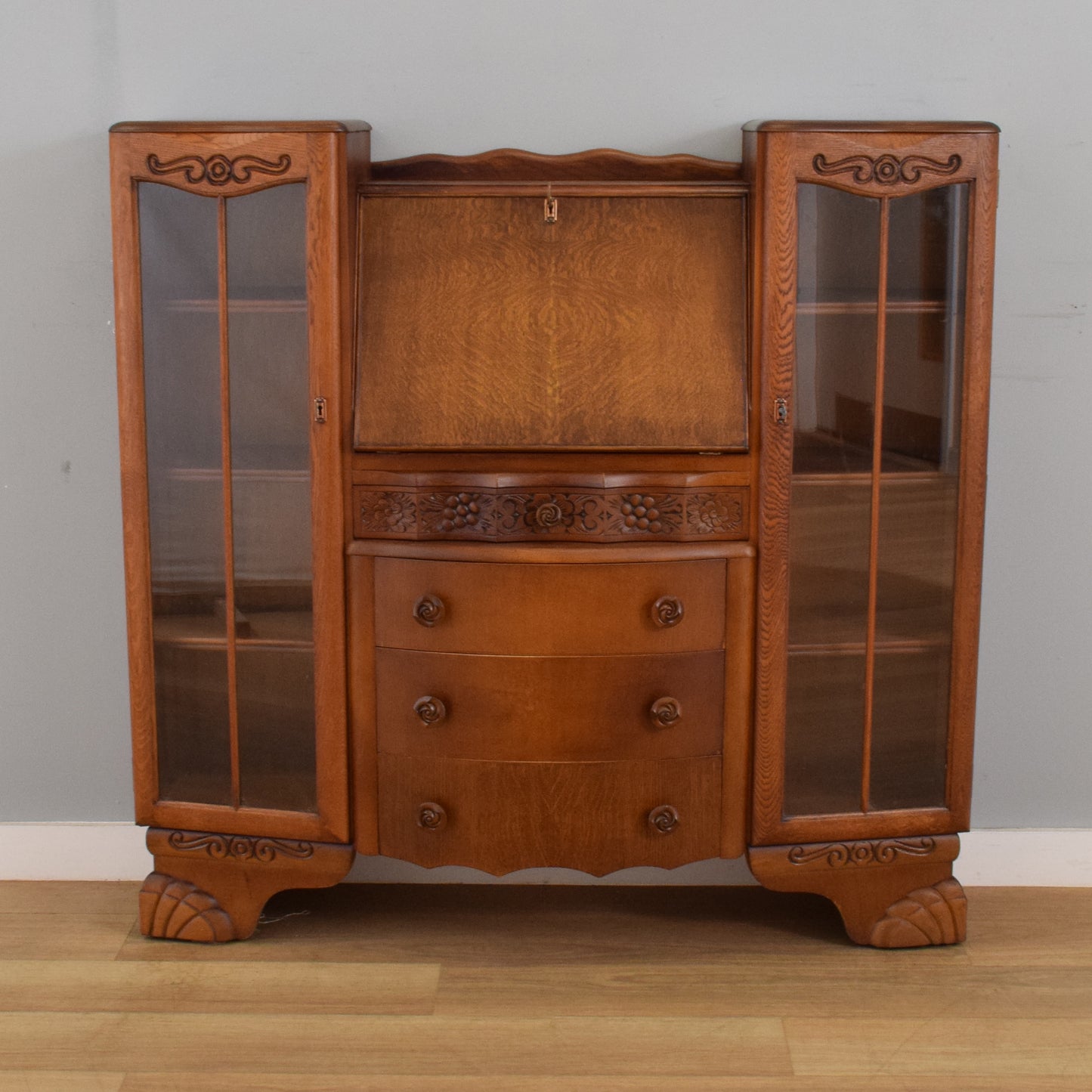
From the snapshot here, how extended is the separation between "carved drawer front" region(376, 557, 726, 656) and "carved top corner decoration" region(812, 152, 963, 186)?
27.9 inches

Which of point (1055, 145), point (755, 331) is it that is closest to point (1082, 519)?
point (1055, 145)

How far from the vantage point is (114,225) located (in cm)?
217

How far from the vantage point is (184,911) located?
2.37 metres

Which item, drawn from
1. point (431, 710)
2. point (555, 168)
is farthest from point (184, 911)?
point (555, 168)

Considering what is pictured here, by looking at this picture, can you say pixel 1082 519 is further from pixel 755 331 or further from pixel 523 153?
pixel 523 153

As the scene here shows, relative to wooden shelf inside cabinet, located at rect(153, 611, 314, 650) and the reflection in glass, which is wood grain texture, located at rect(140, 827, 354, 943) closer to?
wooden shelf inside cabinet, located at rect(153, 611, 314, 650)

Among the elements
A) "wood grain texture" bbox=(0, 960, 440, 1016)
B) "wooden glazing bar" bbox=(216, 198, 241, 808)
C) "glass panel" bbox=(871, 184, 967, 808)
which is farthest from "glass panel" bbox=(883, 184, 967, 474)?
"wood grain texture" bbox=(0, 960, 440, 1016)

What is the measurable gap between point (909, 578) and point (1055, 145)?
0.94m

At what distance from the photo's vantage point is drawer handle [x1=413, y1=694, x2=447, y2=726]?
2186 mm

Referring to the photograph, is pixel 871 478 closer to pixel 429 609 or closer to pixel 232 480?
pixel 429 609

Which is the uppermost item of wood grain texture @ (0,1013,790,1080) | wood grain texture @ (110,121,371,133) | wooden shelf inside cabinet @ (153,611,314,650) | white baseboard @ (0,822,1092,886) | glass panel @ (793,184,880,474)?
wood grain texture @ (110,121,371,133)

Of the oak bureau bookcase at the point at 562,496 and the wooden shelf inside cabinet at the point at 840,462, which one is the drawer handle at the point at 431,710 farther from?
the wooden shelf inside cabinet at the point at 840,462

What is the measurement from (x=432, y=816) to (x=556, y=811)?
23 cm

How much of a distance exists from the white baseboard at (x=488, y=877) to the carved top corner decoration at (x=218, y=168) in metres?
1.38
